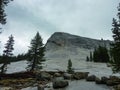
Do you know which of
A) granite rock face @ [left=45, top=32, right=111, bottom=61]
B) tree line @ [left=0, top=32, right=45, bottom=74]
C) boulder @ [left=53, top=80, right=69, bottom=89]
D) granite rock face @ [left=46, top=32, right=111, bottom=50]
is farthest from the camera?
granite rock face @ [left=46, top=32, right=111, bottom=50]

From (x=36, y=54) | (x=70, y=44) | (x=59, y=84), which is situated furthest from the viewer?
(x=70, y=44)

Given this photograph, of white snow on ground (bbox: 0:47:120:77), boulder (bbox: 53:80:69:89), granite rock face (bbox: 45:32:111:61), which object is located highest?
granite rock face (bbox: 45:32:111:61)

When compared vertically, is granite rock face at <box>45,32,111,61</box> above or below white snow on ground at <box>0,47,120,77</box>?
above

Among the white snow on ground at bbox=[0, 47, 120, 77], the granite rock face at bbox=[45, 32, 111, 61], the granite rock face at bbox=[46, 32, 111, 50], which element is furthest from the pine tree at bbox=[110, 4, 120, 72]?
the granite rock face at bbox=[46, 32, 111, 50]

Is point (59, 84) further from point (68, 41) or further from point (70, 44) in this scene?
point (68, 41)

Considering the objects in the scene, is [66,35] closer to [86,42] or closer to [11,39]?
[86,42]

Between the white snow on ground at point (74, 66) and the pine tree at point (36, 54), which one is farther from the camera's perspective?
the white snow on ground at point (74, 66)

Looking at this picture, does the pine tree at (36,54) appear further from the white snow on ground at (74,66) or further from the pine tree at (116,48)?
the pine tree at (116,48)

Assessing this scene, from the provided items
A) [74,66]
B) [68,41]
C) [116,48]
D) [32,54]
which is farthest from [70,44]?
[116,48]

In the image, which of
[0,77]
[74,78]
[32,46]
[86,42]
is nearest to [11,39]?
[32,46]

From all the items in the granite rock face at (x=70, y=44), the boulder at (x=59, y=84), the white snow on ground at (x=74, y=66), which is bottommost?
the boulder at (x=59, y=84)

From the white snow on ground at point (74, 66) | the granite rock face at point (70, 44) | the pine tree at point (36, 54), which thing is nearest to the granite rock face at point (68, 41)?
the granite rock face at point (70, 44)

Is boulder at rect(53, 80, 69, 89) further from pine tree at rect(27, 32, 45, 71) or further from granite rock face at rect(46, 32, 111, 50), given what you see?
granite rock face at rect(46, 32, 111, 50)

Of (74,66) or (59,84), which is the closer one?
(59,84)
